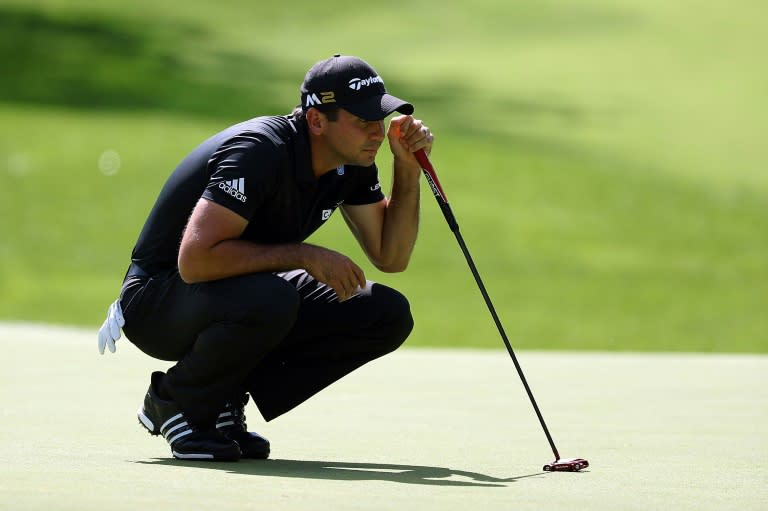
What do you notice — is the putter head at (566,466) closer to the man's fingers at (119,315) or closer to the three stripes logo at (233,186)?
the three stripes logo at (233,186)

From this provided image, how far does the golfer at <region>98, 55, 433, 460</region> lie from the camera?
3717 millimetres

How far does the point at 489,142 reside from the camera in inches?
618

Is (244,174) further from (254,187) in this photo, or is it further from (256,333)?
(256,333)

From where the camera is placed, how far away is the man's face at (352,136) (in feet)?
12.7

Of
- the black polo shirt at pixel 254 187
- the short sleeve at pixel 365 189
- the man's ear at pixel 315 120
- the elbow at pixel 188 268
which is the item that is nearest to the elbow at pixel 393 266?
the short sleeve at pixel 365 189

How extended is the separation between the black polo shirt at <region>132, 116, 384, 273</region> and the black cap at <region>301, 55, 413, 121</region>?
105mm

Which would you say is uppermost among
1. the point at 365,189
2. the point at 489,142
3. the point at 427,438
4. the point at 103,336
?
the point at 365,189

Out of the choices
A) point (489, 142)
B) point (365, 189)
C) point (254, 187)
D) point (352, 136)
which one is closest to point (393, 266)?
point (365, 189)

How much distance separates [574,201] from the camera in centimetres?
1342

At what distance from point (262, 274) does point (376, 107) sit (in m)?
0.52

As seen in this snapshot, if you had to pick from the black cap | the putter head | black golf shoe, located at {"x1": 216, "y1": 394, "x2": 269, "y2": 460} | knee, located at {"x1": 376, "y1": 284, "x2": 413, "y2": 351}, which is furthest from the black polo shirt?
the putter head

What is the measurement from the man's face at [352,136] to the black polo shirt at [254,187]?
0.27 ft

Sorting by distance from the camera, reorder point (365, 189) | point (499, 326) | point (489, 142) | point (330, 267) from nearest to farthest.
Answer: point (330, 267)
point (499, 326)
point (365, 189)
point (489, 142)

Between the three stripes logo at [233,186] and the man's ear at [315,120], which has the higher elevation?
the man's ear at [315,120]
